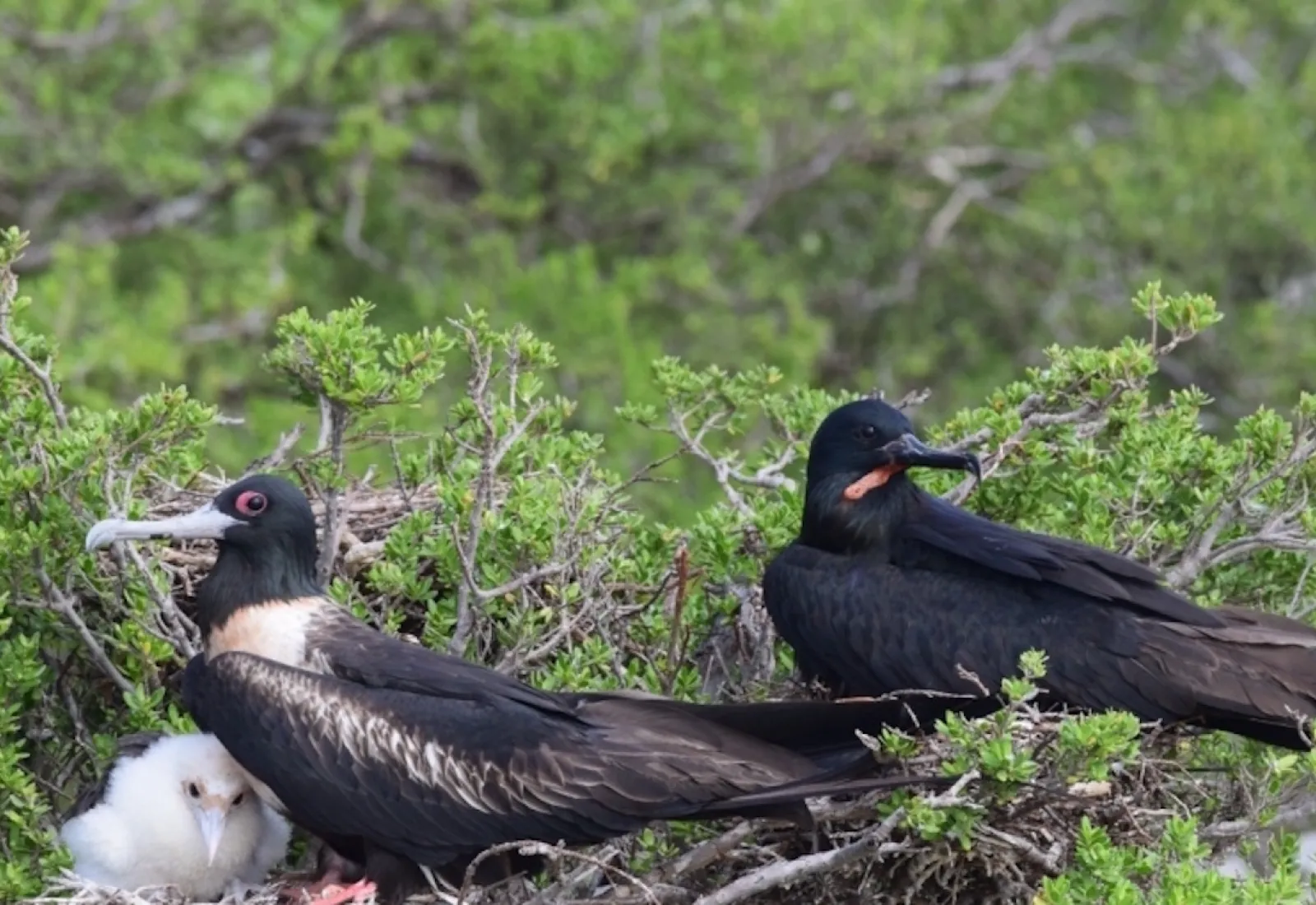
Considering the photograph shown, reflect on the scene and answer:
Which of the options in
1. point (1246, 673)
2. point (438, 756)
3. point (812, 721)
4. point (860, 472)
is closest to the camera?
point (812, 721)

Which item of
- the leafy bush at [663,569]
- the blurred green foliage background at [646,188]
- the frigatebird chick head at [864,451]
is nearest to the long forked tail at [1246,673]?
the leafy bush at [663,569]

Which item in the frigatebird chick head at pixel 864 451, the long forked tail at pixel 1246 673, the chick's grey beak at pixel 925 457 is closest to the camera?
the long forked tail at pixel 1246 673

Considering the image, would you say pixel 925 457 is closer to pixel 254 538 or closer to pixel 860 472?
pixel 860 472

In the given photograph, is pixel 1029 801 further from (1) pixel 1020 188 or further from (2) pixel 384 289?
(1) pixel 1020 188

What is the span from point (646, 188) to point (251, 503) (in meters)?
8.36

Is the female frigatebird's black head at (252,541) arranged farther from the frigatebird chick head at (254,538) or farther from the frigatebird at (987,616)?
the frigatebird at (987,616)

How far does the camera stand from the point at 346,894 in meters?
5.77

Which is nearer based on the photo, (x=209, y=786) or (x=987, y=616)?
(x=209, y=786)

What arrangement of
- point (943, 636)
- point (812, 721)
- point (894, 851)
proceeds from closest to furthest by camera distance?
point (894, 851) < point (812, 721) < point (943, 636)

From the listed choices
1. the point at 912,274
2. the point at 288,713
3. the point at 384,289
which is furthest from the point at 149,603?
the point at 912,274

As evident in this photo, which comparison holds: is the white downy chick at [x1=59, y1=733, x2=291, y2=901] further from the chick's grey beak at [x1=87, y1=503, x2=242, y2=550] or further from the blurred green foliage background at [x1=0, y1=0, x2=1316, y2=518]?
the blurred green foliage background at [x1=0, y1=0, x2=1316, y2=518]

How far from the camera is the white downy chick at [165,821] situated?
583 centimetres

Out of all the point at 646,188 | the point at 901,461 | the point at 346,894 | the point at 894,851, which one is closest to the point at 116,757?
the point at 346,894

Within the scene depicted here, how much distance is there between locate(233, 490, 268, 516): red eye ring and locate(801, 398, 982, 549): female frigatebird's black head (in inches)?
57.4
